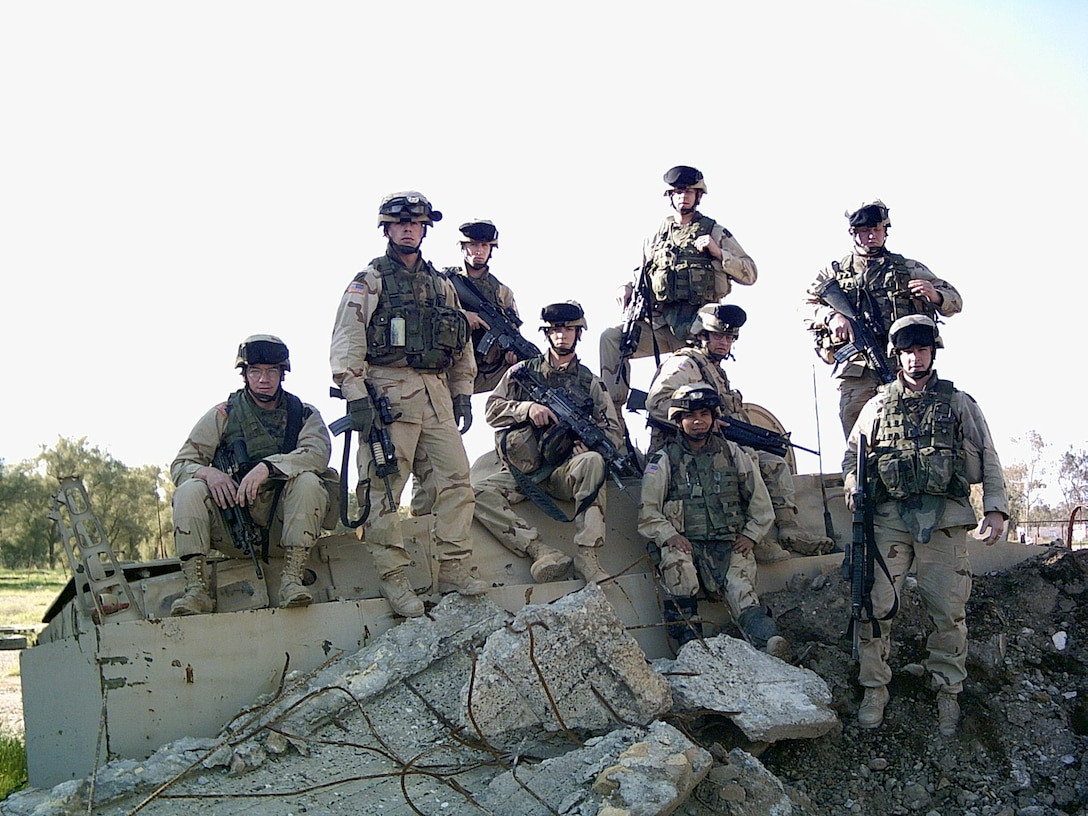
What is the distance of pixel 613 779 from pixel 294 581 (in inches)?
102

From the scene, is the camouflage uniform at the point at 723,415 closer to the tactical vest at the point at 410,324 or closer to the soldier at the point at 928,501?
the soldier at the point at 928,501

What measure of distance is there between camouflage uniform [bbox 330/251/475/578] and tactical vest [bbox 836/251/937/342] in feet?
11.5

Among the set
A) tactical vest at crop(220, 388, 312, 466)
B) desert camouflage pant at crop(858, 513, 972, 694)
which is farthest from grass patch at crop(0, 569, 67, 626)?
desert camouflage pant at crop(858, 513, 972, 694)

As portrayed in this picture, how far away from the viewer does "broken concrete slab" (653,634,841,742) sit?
6156mm

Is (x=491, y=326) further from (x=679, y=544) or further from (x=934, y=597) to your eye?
(x=934, y=597)

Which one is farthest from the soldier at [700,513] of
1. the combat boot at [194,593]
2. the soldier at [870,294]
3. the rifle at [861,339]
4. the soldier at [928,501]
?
the combat boot at [194,593]

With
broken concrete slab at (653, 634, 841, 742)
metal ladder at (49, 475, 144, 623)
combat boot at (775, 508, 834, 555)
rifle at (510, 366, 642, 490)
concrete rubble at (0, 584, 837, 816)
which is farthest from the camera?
combat boot at (775, 508, 834, 555)

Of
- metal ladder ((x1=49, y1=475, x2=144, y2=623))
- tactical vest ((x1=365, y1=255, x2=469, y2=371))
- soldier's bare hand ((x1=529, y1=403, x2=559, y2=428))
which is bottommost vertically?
metal ladder ((x1=49, y1=475, x2=144, y2=623))

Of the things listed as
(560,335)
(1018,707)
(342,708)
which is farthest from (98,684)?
(1018,707)

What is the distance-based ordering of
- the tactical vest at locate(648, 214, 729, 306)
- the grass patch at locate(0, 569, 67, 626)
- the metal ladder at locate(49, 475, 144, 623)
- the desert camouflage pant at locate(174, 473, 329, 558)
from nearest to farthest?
1. the metal ladder at locate(49, 475, 144, 623)
2. the desert camouflage pant at locate(174, 473, 329, 558)
3. the tactical vest at locate(648, 214, 729, 306)
4. the grass patch at locate(0, 569, 67, 626)

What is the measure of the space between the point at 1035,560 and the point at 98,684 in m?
7.27

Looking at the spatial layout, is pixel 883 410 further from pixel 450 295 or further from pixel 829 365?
pixel 450 295

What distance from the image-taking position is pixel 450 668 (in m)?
6.35

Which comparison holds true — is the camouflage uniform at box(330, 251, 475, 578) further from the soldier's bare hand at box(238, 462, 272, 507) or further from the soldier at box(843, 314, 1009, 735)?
the soldier at box(843, 314, 1009, 735)
